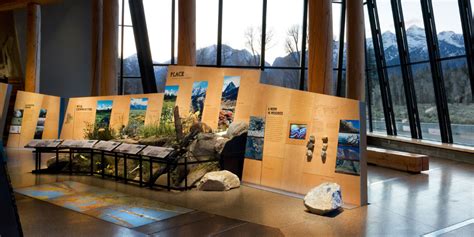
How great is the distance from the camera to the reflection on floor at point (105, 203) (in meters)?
5.39

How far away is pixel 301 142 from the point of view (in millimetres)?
6875

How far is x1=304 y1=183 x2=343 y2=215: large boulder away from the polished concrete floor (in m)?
0.11

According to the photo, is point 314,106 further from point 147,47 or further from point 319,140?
point 147,47

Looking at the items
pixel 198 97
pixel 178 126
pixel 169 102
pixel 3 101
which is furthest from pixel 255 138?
pixel 3 101

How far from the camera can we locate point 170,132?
8.62 meters

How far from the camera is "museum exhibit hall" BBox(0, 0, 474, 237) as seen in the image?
18.1 ft

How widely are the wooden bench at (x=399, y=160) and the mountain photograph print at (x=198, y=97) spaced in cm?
454

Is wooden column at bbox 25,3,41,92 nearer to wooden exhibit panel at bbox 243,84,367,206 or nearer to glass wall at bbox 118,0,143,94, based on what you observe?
glass wall at bbox 118,0,143,94

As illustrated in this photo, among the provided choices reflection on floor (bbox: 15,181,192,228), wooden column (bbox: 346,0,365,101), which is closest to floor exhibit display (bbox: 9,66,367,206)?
reflection on floor (bbox: 15,181,192,228)

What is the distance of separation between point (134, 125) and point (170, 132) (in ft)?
7.17

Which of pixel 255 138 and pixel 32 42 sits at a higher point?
pixel 32 42

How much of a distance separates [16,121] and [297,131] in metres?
10.8

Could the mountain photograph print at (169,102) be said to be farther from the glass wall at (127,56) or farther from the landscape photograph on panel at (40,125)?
the glass wall at (127,56)

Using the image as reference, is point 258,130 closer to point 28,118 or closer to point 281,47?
point 281,47
